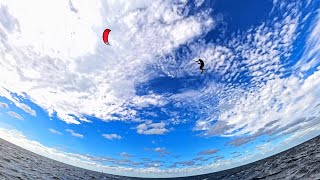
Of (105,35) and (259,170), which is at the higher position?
(105,35)

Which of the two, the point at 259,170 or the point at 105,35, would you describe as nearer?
the point at 105,35

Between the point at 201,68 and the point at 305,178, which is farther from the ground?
the point at 201,68

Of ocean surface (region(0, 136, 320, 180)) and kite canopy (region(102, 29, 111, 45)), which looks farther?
ocean surface (region(0, 136, 320, 180))

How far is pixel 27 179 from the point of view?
3538 centimetres

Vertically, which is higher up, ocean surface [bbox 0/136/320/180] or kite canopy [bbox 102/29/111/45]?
kite canopy [bbox 102/29/111/45]

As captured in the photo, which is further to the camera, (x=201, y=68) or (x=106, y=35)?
(x=106, y=35)

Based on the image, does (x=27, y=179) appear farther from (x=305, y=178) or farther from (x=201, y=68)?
(x=305, y=178)

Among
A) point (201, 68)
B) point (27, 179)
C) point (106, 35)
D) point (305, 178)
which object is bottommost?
point (305, 178)

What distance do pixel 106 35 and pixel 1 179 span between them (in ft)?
73.6

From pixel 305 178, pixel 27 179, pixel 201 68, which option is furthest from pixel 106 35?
pixel 305 178

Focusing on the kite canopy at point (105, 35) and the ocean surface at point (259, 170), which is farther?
the ocean surface at point (259, 170)

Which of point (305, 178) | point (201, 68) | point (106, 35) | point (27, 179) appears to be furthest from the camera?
point (27, 179)

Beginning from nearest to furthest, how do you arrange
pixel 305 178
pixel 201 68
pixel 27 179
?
pixel 201 68
pixel 305 178
pixel 27 179

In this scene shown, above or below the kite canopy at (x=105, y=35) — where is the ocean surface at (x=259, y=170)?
below
